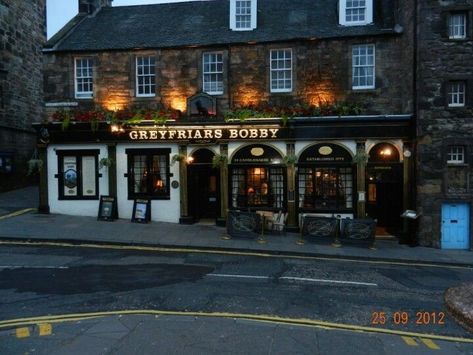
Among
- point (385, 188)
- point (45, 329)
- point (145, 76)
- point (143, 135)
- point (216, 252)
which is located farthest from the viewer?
point (145, 76)

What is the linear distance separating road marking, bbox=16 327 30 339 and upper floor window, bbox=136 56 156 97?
13551 mm

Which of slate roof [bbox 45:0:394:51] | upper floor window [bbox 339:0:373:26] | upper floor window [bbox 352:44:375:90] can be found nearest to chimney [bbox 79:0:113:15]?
slate roof [bbox 45:0:394:51]

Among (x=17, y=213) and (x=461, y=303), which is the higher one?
(x=17, y=213)

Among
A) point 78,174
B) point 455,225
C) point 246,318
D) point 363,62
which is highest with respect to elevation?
point 363,62

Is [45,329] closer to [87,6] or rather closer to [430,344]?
[430,344]

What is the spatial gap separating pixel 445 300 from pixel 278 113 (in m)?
10.4

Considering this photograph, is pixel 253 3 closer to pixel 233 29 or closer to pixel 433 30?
pixel 233 29

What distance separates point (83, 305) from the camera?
7.41 metres

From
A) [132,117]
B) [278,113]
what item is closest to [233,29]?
[278,113]

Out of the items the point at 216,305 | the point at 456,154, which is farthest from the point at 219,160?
the point at 216,305

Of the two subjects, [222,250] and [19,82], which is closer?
[222,250]

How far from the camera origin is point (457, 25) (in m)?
15.9

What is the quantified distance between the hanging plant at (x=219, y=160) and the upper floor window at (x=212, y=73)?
3.05 metres
